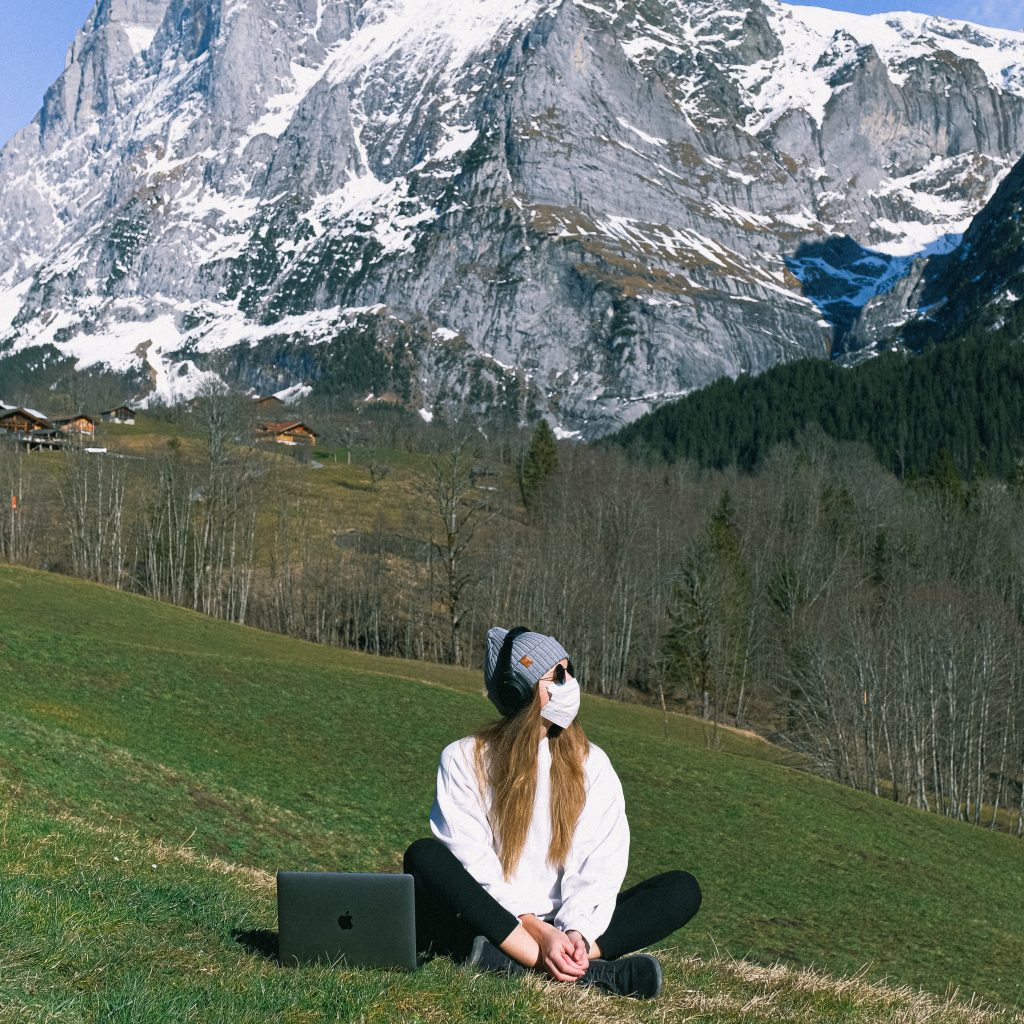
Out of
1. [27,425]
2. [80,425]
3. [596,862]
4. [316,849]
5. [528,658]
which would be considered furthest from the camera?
[80,425]

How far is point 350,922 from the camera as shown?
7402mm

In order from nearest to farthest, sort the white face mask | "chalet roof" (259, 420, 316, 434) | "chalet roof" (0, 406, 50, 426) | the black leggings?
1. the black leggings
2. the white face mask
3. "chalet roof" (0, 406, 50, 426)
4. "chalet roof" (259, 420, 316, 434)

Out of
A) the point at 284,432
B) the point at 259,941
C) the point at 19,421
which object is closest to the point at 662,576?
the point at 259,941

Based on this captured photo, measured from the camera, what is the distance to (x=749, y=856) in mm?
27734

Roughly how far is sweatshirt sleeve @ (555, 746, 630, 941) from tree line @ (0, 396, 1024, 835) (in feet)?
169

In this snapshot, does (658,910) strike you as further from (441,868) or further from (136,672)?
(136,672)

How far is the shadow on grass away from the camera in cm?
795

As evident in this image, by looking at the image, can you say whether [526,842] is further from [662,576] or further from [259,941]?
[662,576]

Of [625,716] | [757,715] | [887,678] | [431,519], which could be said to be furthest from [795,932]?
[431,519]

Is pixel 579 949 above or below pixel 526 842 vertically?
below

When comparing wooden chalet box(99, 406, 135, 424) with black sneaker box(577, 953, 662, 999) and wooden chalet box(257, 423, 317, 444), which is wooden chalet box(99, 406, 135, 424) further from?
black sneaker box(577, 953, 662, 999)

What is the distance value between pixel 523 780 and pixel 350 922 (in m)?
1.44

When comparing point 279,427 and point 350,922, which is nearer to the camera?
point 350,922

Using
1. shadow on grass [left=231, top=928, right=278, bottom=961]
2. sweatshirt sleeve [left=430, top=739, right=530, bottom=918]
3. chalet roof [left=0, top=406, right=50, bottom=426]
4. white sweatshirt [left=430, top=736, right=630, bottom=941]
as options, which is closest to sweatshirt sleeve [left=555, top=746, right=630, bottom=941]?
white sweatshirt [left=430, top=736, right=630, bottom=941]
